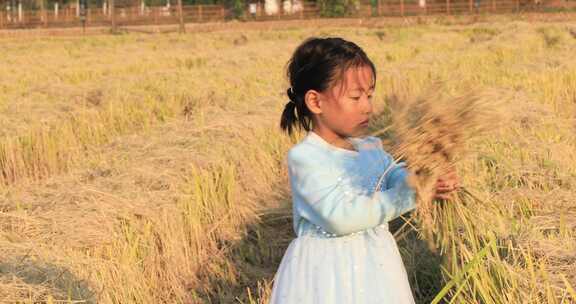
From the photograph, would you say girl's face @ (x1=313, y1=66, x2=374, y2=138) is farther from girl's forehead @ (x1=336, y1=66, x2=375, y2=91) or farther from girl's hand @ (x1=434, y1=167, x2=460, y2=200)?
girl's hand @ (x1=434, y1=167, x2=460, y2=200)

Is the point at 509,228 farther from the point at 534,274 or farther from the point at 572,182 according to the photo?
the point at 572,182

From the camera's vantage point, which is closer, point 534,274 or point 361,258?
point 361,258

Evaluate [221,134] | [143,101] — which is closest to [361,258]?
[221,134]

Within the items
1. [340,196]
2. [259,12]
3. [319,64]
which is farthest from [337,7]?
[340,196]

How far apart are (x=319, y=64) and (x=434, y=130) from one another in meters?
0.32

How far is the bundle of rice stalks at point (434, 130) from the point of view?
5.88 ft

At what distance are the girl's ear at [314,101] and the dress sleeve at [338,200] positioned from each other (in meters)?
0.12

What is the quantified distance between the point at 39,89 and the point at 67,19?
120ft

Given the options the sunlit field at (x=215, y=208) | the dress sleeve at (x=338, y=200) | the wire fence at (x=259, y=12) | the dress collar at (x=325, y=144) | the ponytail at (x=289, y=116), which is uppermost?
the wire fence at (x=259, y=12)

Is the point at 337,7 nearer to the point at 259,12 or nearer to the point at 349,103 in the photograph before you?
the point at 259,12

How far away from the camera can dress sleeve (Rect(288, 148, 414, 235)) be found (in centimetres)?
183

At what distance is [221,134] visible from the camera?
4973mm

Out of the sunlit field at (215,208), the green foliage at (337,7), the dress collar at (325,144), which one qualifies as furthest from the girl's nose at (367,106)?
the green foliage at (337,7)

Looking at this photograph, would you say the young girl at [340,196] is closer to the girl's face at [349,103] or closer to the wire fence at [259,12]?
the girl's face at [349,103]
